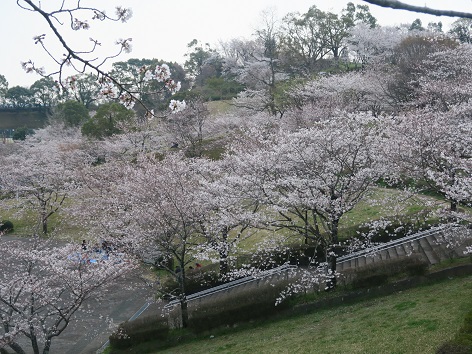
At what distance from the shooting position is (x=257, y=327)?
13281 mm

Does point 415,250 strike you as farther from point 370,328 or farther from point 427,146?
point 370,328

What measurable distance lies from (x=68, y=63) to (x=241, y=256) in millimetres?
14310

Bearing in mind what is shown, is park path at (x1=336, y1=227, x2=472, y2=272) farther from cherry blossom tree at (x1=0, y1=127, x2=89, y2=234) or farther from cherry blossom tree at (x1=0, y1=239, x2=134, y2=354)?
cherry blossom tree at (x1=0, y1=127, x2=89, y2=234)

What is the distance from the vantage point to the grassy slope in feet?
28.8

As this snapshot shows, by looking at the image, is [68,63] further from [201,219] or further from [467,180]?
[201,219]

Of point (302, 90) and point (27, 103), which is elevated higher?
point (27, 103)

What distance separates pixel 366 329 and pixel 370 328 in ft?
0.32

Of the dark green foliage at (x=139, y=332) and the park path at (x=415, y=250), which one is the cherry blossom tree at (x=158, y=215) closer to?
the dark green foliage at (x=139, y=332)

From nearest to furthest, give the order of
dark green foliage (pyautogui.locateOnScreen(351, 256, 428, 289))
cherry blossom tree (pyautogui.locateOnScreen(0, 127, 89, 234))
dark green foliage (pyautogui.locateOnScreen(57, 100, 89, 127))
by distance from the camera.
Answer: dark green foliage (pyautogui.locateOnScreen(351, 256, 428, 289)) → cherry blossom tree (pyautogui.locateOnScreen(0, 127, 89, 234)) → dark green foliage (pyautogui.locateOnScreen(57, 100, 89, 127))

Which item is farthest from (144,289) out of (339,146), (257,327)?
(339,146)

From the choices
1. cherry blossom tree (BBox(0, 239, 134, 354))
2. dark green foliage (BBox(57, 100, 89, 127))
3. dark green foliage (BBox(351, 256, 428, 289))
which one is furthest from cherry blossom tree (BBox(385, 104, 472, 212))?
dark green foliage (BBox(57, 100, 89, 127))

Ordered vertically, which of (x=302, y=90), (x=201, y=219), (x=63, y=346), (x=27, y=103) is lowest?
(x=63, y=346)

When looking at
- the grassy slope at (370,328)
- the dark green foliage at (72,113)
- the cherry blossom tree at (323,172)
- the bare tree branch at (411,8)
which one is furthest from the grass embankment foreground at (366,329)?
the dark green foliage at (72,113)

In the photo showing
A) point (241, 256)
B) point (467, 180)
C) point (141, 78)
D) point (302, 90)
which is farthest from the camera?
point (302, 90)
